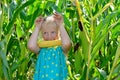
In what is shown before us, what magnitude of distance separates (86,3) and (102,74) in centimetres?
30

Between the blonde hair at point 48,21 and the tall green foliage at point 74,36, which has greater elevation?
the blonde hair at point 48,21

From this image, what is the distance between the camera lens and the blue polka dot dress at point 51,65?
136 centimetres

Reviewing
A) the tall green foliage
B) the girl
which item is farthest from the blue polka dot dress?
the tall green foliage

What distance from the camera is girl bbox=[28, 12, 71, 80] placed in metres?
1.35

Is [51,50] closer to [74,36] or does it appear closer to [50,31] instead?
[50,31]

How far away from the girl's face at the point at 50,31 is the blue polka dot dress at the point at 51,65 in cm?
4

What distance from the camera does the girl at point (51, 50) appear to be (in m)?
1.35

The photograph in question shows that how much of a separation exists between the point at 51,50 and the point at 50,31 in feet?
0.24

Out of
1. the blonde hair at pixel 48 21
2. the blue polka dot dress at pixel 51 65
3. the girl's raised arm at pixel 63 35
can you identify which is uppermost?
the blonde hair at pixel 48 21

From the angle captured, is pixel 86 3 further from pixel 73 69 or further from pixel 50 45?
pixel 73 69

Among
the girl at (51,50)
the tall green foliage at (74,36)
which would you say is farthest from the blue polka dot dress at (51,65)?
the tall green foliage at (74,36)

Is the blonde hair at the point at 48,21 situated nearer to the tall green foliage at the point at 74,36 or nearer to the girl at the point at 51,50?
the girl at the point at 51,50

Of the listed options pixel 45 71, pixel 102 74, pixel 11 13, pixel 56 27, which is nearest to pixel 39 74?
pixel 45 71

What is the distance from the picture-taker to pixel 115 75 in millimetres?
1528
